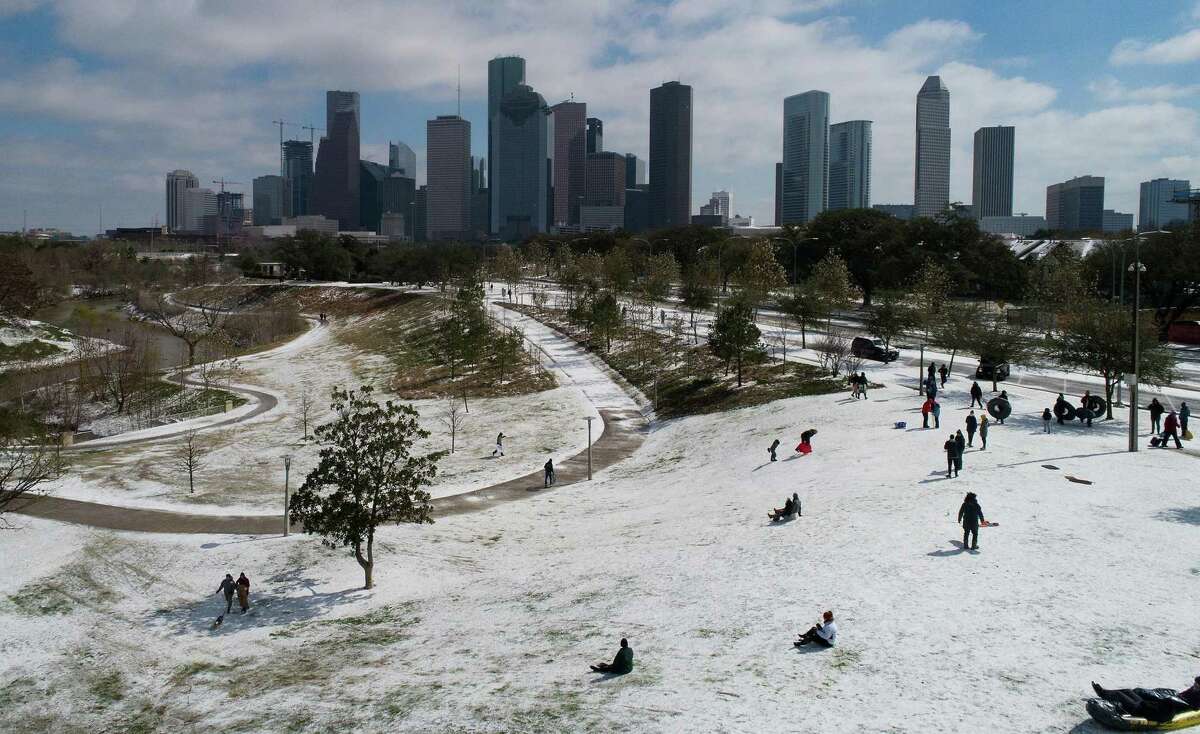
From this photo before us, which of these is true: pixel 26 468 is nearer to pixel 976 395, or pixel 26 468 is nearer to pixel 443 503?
pixel 443 503

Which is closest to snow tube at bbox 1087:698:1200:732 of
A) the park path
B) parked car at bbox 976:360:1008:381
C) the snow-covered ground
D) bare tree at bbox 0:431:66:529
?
the snow-covered ground

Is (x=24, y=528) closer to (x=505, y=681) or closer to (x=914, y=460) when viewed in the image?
(x=505, y=681)

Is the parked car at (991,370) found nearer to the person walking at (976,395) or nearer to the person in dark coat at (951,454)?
the person walking at (976,395)

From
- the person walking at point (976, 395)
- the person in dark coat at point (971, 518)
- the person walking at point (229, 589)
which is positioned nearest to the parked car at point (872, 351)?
the person walking at point (976, 395)

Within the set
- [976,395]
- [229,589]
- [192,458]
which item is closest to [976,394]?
[976,395]

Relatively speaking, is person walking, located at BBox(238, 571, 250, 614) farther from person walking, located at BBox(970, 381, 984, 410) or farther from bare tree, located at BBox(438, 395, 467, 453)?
person walking, located at BBox(970, 381, 984, 410)

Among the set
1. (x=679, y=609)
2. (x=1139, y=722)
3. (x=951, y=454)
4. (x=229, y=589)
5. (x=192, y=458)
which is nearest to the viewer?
(x=1139, y=722)
